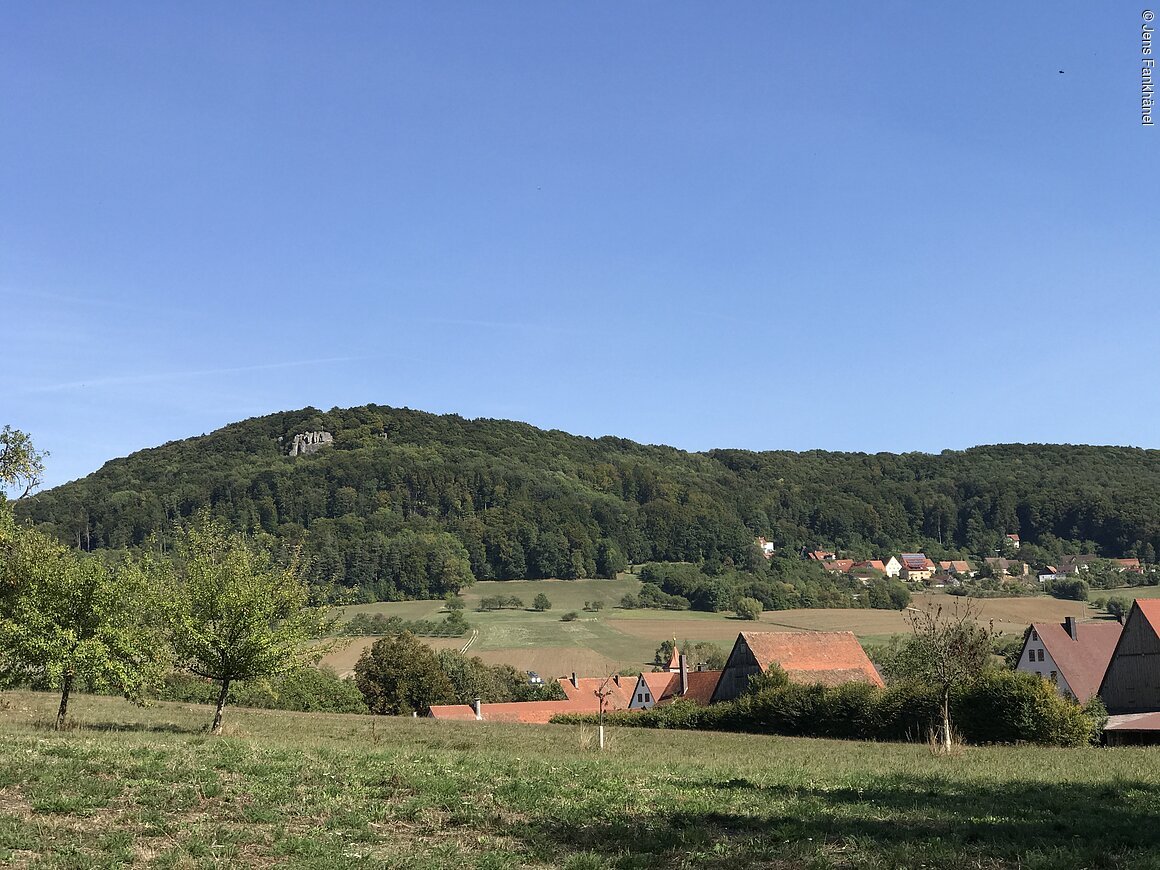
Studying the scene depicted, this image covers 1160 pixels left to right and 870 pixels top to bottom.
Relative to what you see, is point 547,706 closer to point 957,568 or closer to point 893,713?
point 893,713

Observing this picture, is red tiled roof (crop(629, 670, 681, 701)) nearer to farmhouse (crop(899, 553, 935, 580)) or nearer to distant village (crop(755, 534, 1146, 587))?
distant village (crop(755, 534, 1146, 587))

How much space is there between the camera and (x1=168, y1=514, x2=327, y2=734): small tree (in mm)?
28766

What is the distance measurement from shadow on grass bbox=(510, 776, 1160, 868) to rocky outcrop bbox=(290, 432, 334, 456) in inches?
7275

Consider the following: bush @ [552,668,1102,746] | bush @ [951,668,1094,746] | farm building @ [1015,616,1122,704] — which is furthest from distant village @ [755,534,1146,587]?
bush @ [951,668,1094,746]

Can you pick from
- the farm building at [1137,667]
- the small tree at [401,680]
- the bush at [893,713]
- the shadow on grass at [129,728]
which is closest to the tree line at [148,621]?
the shadow on grass at [129,728]

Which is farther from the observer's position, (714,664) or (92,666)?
(714,664)

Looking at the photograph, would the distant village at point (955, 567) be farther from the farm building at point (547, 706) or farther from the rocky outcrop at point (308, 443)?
the farm building at point (547, 706)

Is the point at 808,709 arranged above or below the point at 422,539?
below

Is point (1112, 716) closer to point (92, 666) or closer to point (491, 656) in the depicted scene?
point (92, 666)

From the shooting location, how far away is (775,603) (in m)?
145

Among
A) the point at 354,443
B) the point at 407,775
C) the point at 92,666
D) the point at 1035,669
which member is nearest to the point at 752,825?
the point at 407,775


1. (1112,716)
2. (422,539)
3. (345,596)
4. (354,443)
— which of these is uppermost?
(354,443)

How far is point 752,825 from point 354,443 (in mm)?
190284

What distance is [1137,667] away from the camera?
165ft
